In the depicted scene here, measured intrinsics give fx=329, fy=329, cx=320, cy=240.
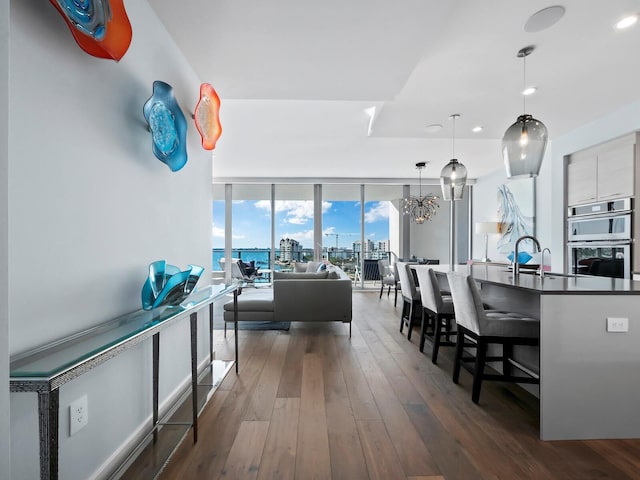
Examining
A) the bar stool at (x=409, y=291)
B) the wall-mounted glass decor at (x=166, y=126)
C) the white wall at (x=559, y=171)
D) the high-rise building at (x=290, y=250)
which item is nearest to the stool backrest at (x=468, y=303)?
the bar stool at (x=409, y=291)

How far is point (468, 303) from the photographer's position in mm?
2338

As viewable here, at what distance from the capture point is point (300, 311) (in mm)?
4062

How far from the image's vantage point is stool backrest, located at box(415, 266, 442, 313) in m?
3.07

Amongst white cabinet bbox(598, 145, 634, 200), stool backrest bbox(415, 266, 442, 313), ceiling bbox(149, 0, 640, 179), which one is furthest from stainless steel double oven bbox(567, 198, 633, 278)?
stool backrest bbox(415, 266, 442, 313)

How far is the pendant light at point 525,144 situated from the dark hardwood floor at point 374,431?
1.71m

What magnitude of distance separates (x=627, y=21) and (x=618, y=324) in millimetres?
1987

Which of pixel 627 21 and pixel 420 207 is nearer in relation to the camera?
pixel 627 21

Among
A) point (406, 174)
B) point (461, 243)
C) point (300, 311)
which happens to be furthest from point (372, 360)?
point (461, 243)

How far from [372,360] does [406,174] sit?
5.39 metres

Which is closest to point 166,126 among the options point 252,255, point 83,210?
point 83,210

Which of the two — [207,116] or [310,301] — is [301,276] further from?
[207,116]

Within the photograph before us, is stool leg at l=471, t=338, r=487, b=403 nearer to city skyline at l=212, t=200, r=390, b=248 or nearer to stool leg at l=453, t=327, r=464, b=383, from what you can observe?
stool leg at l=453, t=327, r=464, b=383

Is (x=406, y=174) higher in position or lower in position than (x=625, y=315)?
higher

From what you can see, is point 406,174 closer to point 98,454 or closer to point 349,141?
point 349,141
